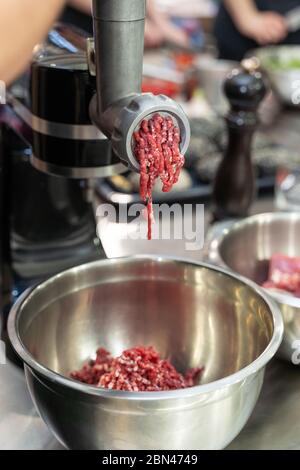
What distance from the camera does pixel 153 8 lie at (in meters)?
3.12

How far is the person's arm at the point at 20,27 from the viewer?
67cm

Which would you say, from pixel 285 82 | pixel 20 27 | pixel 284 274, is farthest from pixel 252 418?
pixel 285 82

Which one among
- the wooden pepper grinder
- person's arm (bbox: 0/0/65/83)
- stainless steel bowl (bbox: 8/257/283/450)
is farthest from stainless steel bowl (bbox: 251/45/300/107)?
person's arm (bbox: 0/0/65/83)

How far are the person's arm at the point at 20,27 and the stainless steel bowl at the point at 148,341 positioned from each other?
311mm

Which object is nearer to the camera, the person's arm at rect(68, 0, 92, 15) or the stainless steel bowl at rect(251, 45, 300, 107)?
the stainless steel bowl at rect(251, 45, 300, 107)

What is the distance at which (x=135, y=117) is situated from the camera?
658 mm

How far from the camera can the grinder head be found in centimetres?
66

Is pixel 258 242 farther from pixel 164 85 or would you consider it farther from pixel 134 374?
pixel 164 85

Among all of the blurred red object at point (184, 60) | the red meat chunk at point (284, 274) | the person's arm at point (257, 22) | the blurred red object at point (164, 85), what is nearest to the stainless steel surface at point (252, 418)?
the red meat chunk at point (284, 274)

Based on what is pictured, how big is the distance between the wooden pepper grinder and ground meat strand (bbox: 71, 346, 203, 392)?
0.48 m

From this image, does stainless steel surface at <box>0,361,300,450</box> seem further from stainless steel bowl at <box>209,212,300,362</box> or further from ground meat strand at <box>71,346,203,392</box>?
stainless steel bowl at <box>209,212,300,362</box>

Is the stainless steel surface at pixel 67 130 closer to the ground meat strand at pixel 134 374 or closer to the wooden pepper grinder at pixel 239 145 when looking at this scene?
the ground meat strand at pixel 134 374

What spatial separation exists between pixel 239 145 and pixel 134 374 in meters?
0.60
